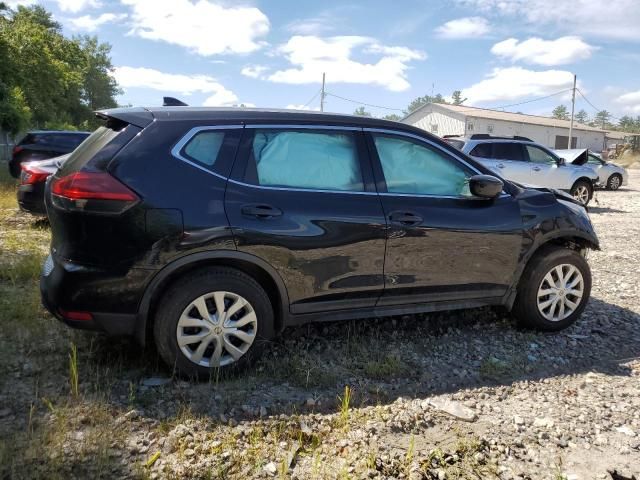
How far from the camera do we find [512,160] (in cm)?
1288

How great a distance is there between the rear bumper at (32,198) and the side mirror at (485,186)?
19.8 feet

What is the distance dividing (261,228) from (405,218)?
1096 mm

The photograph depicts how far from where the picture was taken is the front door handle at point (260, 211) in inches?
131

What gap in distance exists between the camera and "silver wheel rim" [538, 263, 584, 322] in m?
4.43

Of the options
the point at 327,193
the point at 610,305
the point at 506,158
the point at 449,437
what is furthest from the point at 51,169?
the point at 506,158

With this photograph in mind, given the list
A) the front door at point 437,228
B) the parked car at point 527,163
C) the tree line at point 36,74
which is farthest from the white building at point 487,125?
the front door at point 437,228

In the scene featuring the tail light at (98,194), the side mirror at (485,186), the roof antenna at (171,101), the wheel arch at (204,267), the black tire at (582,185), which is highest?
the roof antenna at (171,101)

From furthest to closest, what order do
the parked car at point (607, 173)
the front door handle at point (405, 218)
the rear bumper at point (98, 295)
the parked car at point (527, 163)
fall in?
1. the parked car at point (607, 173)
2. the parked car at point (527, 163)
3. the front door handle at point (405, 218)
4. the rear bumper at point (98, 295)

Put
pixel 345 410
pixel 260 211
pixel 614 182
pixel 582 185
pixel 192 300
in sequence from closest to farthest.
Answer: pixel 345 410 → pixel 192 300 → pixel 260 211 → pixel 582 185 → pixel 614 182

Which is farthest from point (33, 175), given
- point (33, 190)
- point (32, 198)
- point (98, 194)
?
point (98, 194)

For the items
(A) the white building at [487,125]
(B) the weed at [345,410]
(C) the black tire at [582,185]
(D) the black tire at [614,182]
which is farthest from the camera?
(A) the white building at [487,125]

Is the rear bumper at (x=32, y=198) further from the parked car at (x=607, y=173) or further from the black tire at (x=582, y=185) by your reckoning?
the parked car at (x=607, y=173)

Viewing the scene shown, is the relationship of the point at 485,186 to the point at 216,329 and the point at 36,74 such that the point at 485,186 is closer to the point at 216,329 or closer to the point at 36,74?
the point at 216,329

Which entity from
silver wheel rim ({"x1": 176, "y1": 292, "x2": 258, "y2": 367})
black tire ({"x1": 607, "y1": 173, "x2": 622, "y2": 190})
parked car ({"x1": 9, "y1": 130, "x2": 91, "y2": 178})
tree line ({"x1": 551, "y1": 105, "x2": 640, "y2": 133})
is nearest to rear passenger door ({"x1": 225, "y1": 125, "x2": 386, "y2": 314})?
silver wheel rim ({"x1": 176, "y1": 292, "x2": 258, "y2": 367})
